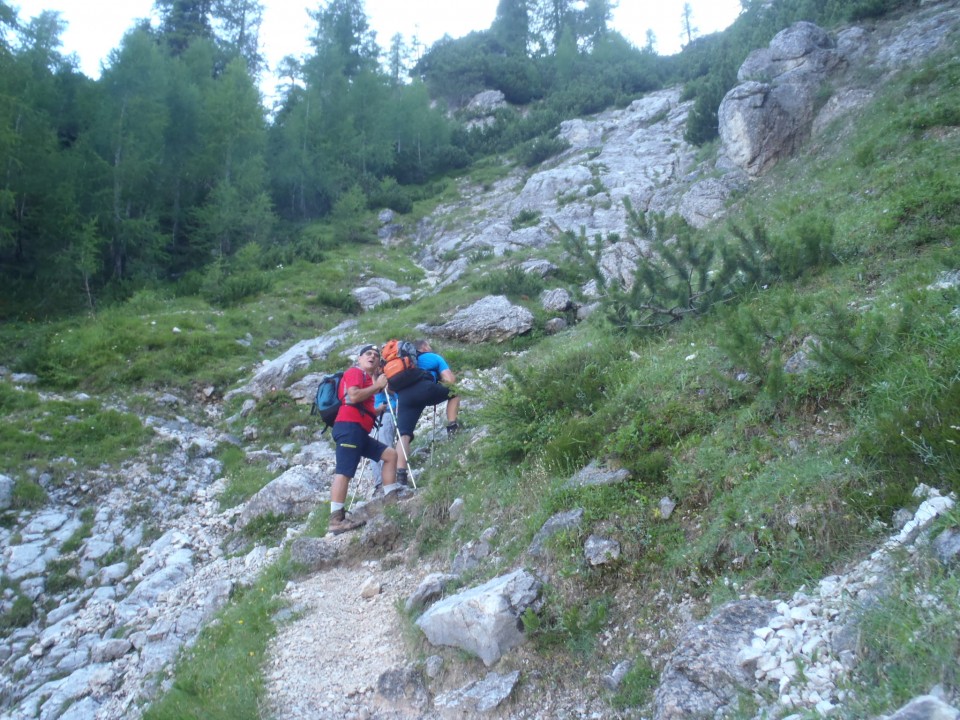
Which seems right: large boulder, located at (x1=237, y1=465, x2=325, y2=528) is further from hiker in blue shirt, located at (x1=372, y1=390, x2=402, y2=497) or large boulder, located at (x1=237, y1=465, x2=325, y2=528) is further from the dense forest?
the dense forest

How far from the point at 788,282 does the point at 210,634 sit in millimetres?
6720

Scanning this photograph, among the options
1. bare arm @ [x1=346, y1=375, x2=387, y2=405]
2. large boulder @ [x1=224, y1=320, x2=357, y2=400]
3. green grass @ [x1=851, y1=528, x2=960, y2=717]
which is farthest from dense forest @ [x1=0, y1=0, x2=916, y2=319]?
green grass @ [x1=851, y1=528, x2=960, y2=717]

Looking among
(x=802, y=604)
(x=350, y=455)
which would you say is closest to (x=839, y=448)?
(x=802, y=604)

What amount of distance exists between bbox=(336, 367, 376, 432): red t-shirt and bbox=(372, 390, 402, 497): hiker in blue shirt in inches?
11.1

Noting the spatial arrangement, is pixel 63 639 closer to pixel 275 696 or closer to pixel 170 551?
pixel 170 551

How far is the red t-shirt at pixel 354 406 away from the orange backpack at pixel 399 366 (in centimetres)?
27

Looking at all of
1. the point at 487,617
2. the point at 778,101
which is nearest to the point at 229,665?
the point at 487,617

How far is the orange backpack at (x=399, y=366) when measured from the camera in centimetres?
809

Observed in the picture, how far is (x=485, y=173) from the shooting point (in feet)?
105

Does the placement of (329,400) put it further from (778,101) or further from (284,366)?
(778,101)

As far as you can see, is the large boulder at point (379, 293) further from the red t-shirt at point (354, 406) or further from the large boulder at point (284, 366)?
the red t-shirt at point (354, 406)

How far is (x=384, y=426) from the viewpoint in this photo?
855 centimetres

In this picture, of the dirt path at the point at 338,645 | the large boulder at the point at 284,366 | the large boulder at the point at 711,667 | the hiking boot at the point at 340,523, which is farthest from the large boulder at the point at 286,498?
the large boulder at the point at 711,667

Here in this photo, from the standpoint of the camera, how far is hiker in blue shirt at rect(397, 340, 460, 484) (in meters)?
8.05
